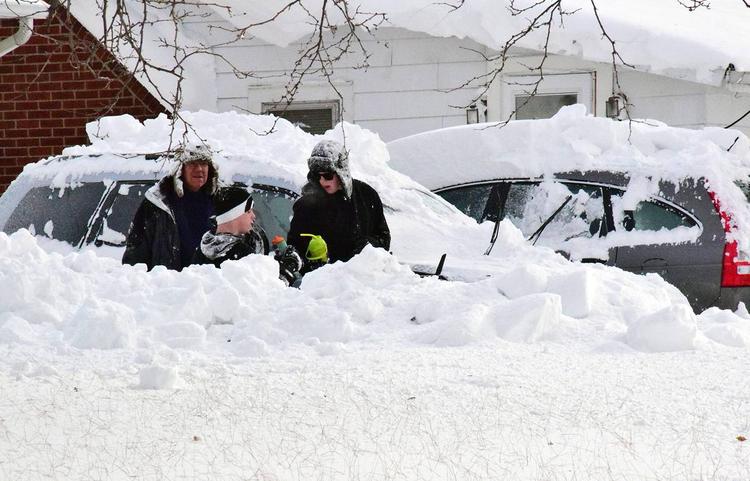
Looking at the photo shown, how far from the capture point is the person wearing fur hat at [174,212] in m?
8.23

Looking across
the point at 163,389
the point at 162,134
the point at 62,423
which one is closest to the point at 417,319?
the point at 163,389

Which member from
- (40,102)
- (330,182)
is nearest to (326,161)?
(330,182)

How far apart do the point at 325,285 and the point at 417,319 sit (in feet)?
1.96

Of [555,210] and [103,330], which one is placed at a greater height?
[555,210]

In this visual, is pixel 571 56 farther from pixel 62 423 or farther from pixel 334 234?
pixel 62 423

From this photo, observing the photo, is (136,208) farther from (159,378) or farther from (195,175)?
(159,378)

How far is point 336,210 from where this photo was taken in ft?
27.7

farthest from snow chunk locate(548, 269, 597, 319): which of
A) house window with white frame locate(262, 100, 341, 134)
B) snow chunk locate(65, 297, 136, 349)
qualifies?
house window with white frame locate(262, 100, 341, 134)

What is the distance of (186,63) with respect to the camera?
43.9ft

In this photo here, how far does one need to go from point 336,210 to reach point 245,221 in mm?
679

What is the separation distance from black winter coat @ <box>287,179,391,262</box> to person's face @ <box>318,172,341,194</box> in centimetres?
3

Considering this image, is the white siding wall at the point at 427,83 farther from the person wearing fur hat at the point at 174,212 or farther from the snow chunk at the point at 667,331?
the snow chunk at the point at 667,331

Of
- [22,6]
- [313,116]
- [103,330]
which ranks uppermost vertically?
[22,6]

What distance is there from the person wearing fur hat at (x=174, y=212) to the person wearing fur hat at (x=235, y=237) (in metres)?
0.17
